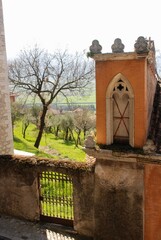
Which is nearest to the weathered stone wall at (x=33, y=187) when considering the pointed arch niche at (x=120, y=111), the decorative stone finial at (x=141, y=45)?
the pointed arch niche at (x=120, y=111)

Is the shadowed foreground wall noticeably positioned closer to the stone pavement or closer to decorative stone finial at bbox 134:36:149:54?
the stone pavement

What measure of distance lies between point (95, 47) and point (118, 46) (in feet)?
2.17

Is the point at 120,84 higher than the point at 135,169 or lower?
higher

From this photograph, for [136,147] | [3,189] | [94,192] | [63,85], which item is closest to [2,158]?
[3,189]

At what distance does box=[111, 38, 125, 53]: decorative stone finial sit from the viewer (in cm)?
760

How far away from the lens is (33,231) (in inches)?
402

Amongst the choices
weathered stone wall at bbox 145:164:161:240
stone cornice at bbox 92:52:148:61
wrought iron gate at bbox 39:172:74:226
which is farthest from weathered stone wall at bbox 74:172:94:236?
stone cornice at bbox 92:52:148:61

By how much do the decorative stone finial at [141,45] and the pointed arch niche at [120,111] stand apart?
0.85 meters

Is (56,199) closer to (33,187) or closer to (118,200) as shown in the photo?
(33,187)

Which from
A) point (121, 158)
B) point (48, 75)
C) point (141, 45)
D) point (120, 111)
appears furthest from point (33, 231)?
point (48, 75)

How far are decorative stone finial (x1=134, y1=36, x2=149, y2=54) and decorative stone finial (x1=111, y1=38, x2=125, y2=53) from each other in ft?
1.32

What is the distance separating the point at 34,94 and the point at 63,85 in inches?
117

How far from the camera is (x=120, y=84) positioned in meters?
7.99

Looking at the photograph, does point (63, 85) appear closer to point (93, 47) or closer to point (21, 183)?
point (21, 183)
